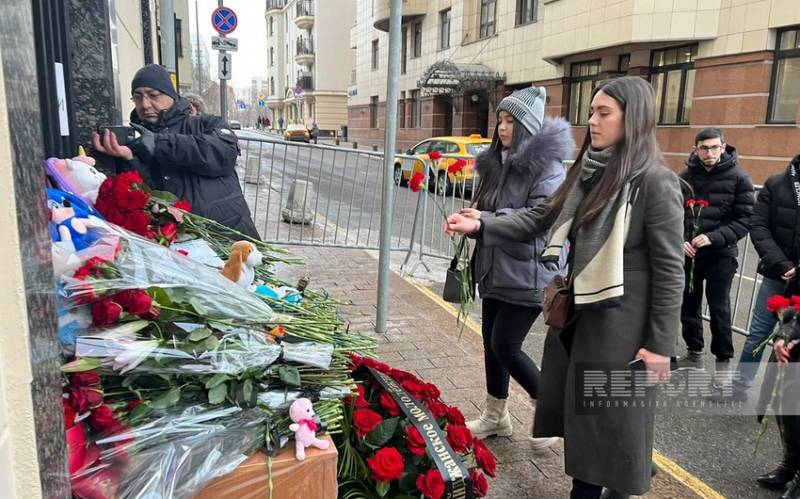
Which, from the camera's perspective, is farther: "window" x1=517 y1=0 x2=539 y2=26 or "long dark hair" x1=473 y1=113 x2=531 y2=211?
"window" x1=517 y1=0 x2=539 y2=26

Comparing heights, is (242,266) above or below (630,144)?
below

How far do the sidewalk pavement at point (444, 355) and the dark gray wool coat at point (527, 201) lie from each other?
33.7 inches

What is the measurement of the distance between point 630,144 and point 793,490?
1.83 meters

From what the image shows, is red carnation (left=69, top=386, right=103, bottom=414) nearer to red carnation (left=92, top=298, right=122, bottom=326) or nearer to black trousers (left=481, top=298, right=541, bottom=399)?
red carnation (left=92, top=298, right=122, bottom=326)

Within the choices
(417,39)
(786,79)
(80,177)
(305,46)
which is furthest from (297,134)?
(80,177)

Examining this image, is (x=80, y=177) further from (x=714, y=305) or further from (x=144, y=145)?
(x=714, y=305)

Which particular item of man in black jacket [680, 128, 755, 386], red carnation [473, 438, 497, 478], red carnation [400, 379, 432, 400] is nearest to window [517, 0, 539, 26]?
man in black jacket [680, 128, 755, 386]

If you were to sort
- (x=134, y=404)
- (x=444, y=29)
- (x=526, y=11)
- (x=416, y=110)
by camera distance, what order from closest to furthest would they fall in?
(x=134, y=404) < (x=526, y=11) < (x=444, y=29) < (x=416, y=110)

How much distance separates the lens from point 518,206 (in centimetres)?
291

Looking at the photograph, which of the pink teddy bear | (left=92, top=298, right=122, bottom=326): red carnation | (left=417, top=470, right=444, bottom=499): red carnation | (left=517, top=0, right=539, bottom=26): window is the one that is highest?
(left=517, top=0, right=539, bottom=26): window

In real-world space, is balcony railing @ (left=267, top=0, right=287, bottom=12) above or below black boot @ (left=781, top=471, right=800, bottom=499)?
above

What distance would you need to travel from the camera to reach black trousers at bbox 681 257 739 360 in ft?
14.0

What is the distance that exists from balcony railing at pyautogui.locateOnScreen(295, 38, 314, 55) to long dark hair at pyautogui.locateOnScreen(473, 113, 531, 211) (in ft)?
183

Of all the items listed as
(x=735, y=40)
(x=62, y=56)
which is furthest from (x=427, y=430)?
(x=735, y=40)
